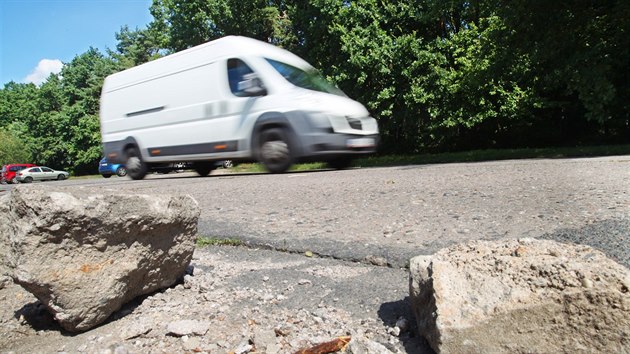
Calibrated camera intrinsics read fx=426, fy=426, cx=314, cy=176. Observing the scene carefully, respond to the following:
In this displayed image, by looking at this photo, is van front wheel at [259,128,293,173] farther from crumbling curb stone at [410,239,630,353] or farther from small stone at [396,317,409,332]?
crumbling curb stone at [410,239,630,353]

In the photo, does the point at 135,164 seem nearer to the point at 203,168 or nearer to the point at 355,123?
the point at 203,168

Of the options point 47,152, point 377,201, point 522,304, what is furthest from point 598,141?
point 47,152

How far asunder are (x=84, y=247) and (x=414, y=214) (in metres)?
1.84

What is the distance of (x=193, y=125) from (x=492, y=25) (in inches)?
607

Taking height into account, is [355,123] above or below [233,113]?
below

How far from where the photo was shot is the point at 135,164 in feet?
31.9

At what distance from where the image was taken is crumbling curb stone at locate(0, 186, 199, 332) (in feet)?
4.72

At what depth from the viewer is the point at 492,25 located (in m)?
18.5

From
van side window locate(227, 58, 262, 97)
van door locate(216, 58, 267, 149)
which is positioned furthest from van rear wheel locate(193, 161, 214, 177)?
van side window locate(227, 58, 262, 97)

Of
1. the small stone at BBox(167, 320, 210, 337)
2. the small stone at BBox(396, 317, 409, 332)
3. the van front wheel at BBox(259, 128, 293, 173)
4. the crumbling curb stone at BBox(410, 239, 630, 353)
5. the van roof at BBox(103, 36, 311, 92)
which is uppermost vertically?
the van roof at BBox(103, 36, 311, 92)

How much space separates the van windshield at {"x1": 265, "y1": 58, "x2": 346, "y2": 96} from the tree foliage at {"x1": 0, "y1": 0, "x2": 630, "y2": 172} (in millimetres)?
9176

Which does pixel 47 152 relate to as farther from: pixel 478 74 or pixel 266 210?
pixel 266 210

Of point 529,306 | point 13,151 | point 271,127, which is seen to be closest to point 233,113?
point 271,127

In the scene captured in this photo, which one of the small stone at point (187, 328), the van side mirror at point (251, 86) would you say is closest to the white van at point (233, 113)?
the van side mirror at point (251, 86)
